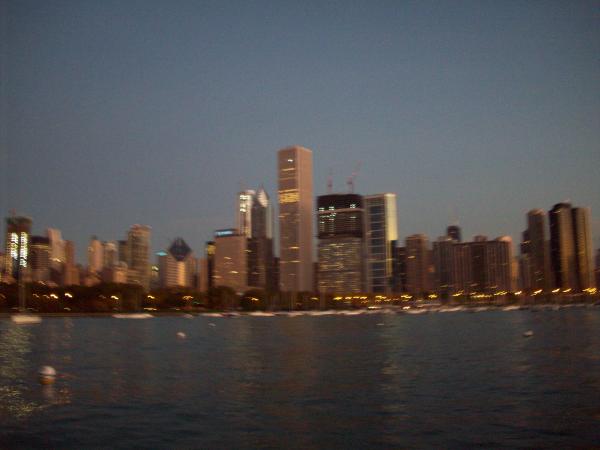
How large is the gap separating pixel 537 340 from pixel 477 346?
12.0 meters

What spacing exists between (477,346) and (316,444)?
4273 centimetres

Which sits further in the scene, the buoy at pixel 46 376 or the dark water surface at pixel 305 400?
the buoy at pixel 46 376

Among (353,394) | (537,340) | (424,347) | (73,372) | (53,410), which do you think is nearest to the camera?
(53,410)

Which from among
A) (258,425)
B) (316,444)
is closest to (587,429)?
(316,444)

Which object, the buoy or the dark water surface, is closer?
the dark water surface

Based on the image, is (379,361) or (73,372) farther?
(379,361)

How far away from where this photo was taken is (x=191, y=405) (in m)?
28.2

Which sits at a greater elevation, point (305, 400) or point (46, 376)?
point (46, 376)

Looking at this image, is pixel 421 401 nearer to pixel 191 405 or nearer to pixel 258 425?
pixel 258 425

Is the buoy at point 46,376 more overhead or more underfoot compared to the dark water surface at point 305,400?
more overhead

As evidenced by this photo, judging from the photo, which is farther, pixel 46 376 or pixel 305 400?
pixel 46 376

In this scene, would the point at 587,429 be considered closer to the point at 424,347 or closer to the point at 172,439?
the point at 172,439

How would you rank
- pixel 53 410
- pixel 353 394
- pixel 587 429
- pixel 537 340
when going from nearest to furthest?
pixel 587 429 < pixel 53 410 < pixel 353 394 < pixel 537 340

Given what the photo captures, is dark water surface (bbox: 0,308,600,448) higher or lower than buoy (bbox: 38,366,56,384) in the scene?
lower
